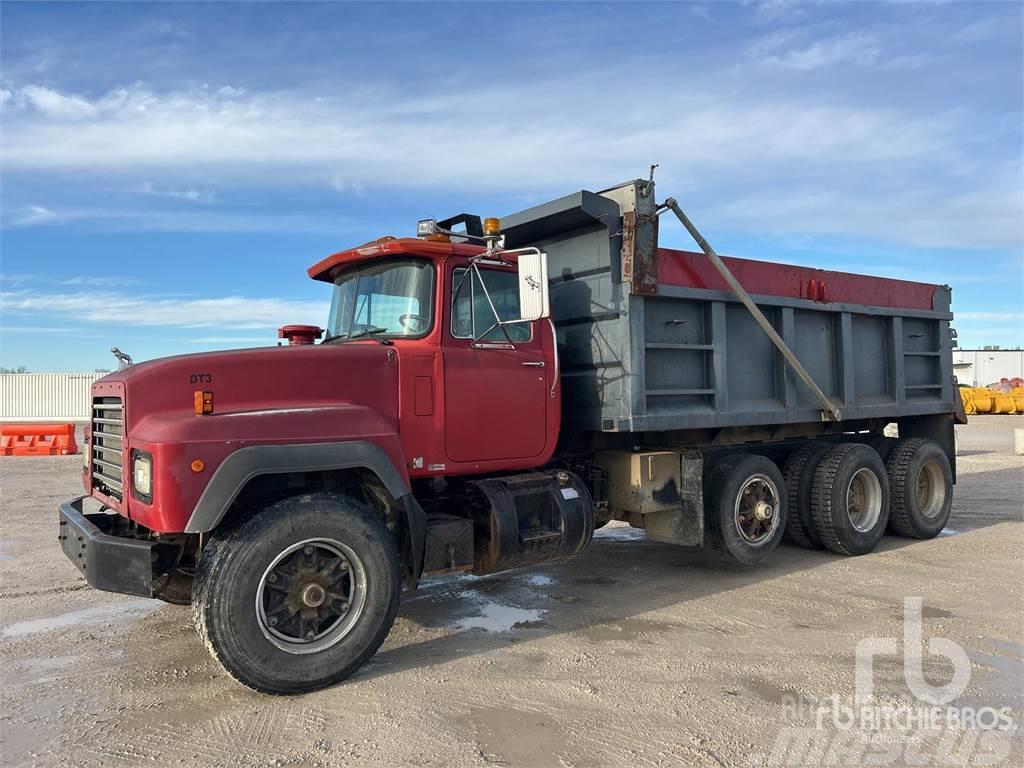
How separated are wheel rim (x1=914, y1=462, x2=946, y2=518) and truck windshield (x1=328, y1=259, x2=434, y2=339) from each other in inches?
260

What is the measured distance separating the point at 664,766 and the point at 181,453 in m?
2.84

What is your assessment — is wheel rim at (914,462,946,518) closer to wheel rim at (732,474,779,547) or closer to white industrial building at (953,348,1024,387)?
wheel rim at (732,474,779,547)

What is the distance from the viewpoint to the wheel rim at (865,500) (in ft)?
25.9

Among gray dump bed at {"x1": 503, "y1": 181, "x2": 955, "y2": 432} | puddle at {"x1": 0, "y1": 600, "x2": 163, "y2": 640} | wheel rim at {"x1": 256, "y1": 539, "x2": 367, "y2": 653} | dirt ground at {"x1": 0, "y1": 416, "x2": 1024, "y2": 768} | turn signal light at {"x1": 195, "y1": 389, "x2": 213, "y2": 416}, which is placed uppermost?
gray dump bed at {"x1": 503, "y1": 181, "x2": 955, "y2": 432}

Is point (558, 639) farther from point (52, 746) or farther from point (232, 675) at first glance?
point (52, 746)

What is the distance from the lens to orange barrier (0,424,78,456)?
60.8 feet

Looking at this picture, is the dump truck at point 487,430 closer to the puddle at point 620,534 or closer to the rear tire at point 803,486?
the rear tire at point 803,486

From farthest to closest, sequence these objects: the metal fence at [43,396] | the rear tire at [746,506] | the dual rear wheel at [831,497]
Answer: the metal fence at [43,396], the dual rear wheel at [831,497], the rear tire at [746,506]

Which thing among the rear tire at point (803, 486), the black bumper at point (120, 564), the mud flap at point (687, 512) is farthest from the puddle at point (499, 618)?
the rear tire at point (803, 486)

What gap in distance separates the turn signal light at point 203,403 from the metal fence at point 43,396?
3799cm

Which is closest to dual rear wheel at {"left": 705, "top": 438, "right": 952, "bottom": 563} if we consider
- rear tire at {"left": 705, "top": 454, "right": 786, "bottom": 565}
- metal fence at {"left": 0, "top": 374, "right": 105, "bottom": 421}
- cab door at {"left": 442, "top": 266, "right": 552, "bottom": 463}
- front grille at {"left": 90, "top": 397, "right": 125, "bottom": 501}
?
rear tire at {"left": 705, "top": 454, "right": 786, "bottom": 565}

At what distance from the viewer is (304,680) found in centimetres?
417

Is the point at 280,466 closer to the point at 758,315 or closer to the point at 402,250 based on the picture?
the point at 402,250

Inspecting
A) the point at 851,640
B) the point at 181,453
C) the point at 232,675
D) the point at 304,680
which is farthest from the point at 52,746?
the point at 851,640
